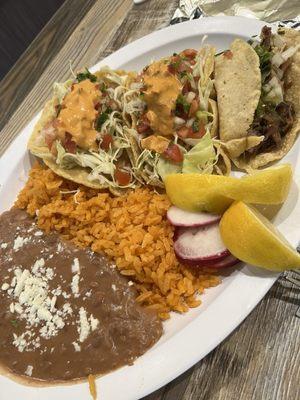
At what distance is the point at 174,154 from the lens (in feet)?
7.83

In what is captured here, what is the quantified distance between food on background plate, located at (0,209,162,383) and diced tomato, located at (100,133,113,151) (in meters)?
0.62

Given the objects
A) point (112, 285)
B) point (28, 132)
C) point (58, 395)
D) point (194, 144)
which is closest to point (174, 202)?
point (194, 144)

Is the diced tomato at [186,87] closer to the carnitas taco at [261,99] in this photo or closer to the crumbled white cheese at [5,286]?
the carnitas taco at [261,99]

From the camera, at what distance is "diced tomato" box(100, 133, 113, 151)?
2.54 metres

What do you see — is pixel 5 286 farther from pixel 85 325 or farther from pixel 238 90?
pixel 238 90

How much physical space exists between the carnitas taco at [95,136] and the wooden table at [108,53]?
1059mm

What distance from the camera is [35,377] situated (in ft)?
6.92

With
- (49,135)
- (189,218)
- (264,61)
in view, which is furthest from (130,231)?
(264,61)

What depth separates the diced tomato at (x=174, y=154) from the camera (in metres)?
2.39

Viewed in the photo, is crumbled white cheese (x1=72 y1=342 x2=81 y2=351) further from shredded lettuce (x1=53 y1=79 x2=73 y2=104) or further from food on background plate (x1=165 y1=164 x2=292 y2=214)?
shredded lettuce (x1=53 y1=79 x2=73 y2=104)

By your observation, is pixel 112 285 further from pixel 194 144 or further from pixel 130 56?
pixel 130 56

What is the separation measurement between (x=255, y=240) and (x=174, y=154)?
2.59 ft

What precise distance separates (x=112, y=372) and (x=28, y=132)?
1829 millimetres

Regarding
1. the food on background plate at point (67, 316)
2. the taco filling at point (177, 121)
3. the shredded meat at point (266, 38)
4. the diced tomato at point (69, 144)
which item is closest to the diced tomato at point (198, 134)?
the taco filling at point (177, 121)
